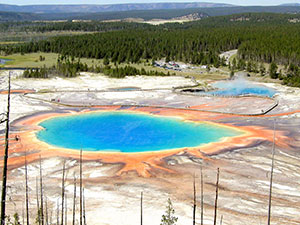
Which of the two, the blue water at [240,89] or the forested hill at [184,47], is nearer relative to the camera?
the blue water at [240,89]

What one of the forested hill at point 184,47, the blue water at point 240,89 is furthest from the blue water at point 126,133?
the forested hill at point 184,47

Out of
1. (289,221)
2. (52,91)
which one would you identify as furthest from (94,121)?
(289,221)

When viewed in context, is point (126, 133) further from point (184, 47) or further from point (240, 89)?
point (184, 47)

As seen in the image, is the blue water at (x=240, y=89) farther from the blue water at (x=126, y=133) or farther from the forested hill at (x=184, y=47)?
the blue water at (x=126, y=133)

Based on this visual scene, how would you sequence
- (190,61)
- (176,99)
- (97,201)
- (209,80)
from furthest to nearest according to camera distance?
(190,61)
(209,80)
(176,99)
(97,201)

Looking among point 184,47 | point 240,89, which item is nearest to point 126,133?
point 240,89

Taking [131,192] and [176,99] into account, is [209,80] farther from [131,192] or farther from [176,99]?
[131,192]
